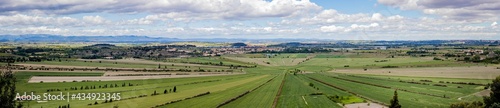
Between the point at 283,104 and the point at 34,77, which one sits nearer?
the point at 283,104

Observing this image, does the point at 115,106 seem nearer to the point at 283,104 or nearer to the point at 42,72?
the point at 283,104

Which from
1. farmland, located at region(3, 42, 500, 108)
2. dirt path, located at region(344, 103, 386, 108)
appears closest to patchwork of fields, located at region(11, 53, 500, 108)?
farmland, located at region(3, 42, 500, 108)

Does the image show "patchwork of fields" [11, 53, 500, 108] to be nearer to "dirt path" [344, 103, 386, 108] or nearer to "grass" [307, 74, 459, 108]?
"grass" [307, 74, 459, 108]

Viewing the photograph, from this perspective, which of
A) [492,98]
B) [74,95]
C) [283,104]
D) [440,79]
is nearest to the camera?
[492,98]

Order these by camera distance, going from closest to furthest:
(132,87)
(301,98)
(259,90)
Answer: (301,98) < (132,87) < (259,90)

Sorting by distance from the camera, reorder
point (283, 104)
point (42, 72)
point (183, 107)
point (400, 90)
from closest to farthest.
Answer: point (183, 107) < point (283, 104) < point (400, 90) < point (42, 72)

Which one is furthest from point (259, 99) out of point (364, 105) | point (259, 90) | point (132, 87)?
point (132, 87)

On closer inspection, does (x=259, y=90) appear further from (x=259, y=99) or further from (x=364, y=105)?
(x=364, y=105)

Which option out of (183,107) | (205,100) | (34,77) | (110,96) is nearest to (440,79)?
(205,100)

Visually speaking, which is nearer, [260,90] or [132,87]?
[132,87]

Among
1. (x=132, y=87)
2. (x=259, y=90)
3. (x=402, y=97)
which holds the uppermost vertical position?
(x=132, y=87)

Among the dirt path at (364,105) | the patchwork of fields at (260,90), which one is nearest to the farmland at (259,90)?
the patchwork of fields at (260,90)
